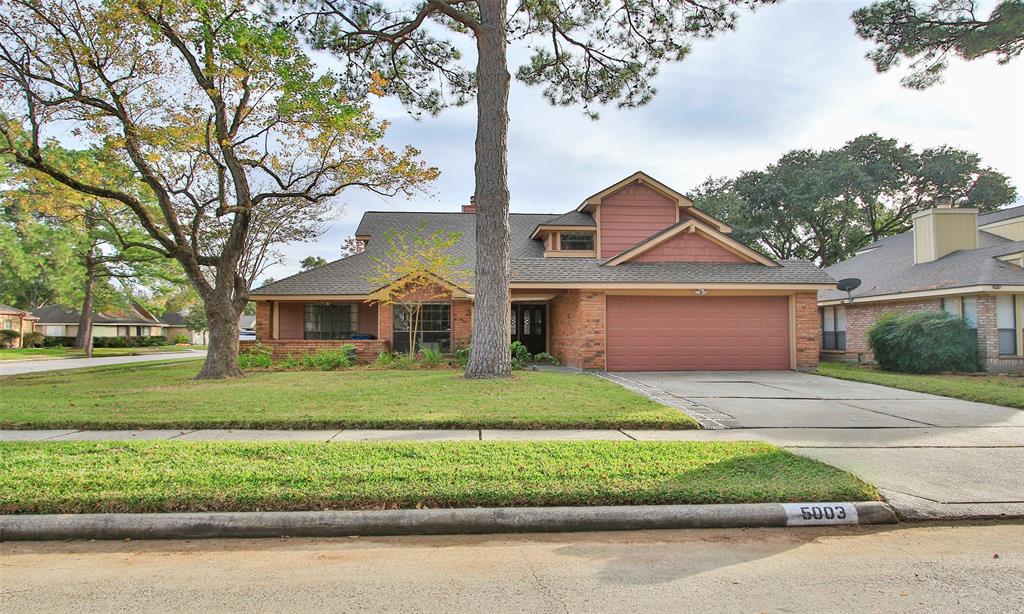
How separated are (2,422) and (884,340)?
19417mm

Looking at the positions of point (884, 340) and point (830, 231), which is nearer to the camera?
point (884, 340)

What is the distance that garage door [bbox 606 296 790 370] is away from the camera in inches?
589

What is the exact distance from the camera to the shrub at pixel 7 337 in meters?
37.4

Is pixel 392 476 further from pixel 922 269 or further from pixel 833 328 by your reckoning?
pixel 833 328

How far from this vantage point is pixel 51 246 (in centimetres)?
3309

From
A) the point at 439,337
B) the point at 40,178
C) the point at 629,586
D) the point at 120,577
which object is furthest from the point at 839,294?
the point at 40,178

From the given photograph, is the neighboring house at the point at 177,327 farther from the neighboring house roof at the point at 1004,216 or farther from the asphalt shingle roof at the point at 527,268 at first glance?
the neighboring house roof at the point at 1004,216

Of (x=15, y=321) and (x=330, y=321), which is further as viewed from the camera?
(x=15, y=321)

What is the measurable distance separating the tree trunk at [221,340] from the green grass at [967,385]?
15.0 meters

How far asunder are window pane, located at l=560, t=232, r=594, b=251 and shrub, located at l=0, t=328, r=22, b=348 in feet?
136

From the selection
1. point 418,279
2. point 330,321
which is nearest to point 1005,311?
point 418,279

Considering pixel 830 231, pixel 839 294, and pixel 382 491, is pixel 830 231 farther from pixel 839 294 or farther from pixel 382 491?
pixel 382 491

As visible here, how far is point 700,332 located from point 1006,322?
27.7ft

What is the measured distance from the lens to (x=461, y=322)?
17516mm
